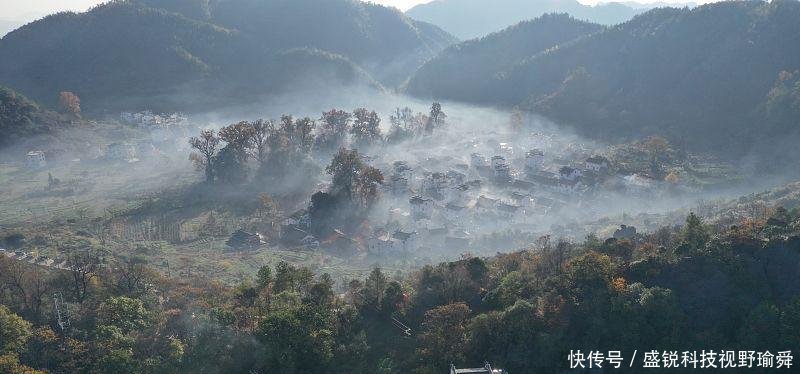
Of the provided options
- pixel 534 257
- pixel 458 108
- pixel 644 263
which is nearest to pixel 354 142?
pixel 458 108

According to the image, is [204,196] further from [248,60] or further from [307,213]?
[248,60]

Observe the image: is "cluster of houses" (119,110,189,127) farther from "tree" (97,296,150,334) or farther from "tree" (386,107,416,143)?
"tree" (97,296,150,334)

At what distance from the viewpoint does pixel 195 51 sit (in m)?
82.1

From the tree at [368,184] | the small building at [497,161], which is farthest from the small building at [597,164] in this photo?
the tree at [368,184]

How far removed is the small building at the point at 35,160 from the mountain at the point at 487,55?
5315 cm

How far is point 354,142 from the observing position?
52375mm

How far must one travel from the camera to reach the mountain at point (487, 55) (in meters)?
84.0

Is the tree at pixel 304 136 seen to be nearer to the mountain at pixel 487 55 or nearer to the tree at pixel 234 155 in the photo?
the tree at pixel 234 155

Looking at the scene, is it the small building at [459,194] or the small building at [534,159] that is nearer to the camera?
the small building at [459,194]

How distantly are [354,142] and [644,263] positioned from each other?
37145mm

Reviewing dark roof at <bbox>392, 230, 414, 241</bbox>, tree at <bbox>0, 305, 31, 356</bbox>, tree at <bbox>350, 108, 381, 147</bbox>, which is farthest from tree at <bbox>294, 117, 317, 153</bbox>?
tree at <bbox>0, 305, 31, 356</bbox>

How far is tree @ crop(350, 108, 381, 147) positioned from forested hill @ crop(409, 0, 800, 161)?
2310 centimetres

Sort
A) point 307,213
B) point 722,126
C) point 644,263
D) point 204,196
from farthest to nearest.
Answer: point 722,126, point 204,196, point 307,213, point 644,263

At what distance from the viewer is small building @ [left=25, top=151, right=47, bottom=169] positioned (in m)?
45.5
